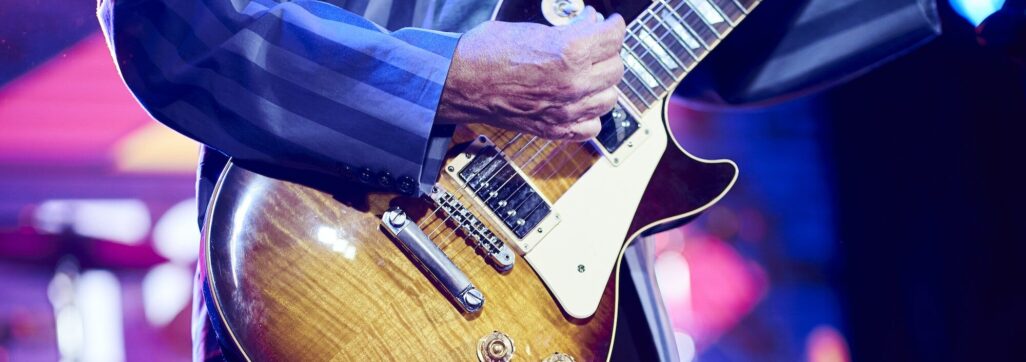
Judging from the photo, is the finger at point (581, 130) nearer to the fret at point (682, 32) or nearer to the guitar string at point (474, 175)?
the guitar string at point (474, 175)

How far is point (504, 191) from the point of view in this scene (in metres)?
1.26

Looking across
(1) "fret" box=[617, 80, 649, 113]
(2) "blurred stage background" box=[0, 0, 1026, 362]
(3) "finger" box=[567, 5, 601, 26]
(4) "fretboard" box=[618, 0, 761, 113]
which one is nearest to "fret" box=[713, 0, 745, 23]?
(4) "fretboard" box=[618, 0, 761, 113]

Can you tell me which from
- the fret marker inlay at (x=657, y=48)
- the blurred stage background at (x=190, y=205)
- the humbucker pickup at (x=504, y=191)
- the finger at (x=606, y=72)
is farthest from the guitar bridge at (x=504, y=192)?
the blurred stage background at (x=190, y=205)

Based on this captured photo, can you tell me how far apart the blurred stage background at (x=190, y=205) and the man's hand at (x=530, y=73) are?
1.58m

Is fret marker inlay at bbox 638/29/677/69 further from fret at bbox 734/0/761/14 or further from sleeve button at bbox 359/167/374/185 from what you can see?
sleeve button at bbox 359/167/374/185

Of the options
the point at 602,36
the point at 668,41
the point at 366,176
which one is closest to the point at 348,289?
the point at 366,176

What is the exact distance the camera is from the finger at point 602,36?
3.58 ft

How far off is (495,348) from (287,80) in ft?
1.51

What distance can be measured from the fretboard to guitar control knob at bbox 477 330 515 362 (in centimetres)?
46

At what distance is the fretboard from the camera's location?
1369 mm

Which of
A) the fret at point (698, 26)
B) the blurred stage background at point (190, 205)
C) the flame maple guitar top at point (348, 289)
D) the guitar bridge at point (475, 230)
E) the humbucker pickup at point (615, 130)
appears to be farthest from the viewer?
the blurred stage background at point (190, 205)

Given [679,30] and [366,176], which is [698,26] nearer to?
[679,30]

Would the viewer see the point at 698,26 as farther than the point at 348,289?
Yes

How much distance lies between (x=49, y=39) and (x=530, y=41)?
71.9 inches
